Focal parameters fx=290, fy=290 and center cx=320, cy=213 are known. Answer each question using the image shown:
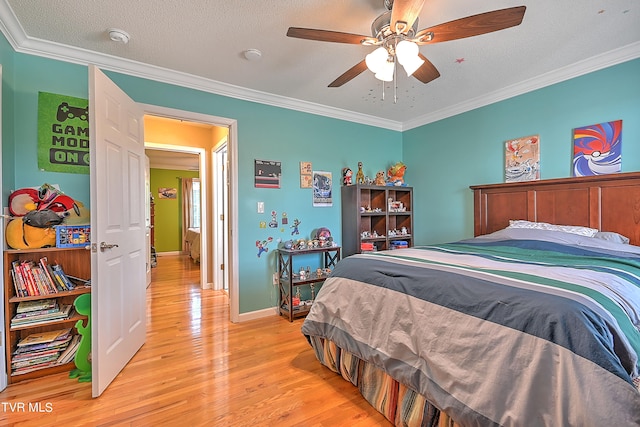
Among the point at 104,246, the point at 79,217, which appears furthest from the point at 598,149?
the point at 79,217

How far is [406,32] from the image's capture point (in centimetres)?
161

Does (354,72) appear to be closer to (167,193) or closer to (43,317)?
(43,317)

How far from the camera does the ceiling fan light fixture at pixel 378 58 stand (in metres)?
1.67

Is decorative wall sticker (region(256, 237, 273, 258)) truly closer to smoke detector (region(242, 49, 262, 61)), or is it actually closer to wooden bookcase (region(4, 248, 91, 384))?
wooden bookcase (region(4, 248, 91, 384))

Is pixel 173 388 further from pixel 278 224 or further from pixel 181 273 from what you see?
pixel 181 273

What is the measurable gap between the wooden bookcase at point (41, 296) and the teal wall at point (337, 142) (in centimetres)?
47

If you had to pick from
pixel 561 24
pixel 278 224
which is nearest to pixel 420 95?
pixel 561 24

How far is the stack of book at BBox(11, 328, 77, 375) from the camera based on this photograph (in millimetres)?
1971

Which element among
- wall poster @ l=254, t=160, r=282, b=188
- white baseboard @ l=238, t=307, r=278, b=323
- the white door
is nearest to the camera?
the white door

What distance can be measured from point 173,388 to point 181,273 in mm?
3933

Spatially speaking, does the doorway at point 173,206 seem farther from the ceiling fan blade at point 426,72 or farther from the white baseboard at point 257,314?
the ceiling fan blade at point 426,72

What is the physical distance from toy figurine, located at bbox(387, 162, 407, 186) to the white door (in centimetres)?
299

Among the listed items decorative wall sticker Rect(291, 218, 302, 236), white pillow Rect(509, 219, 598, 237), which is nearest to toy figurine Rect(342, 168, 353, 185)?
decorative wall sticker Rect(291, 218, 302, 236)

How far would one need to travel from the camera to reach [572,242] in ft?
7.28
